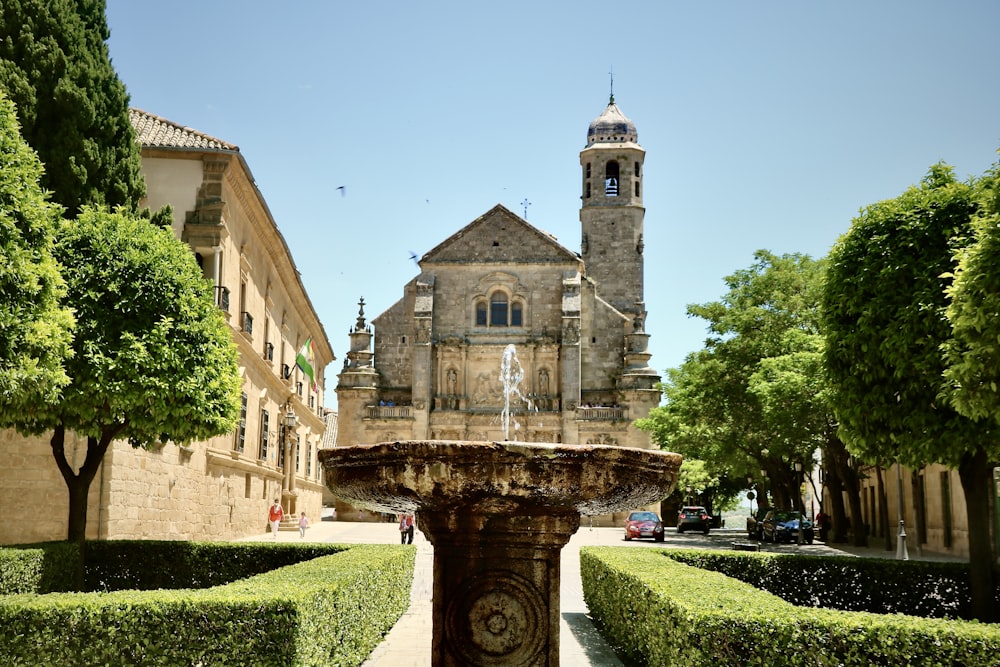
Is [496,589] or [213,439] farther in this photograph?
[213,439]

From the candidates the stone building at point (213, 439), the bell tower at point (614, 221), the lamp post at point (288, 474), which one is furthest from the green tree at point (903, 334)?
the bell tower at point (614, 221)

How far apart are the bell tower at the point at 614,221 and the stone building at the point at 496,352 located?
3.26 m

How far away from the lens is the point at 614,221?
6022cm

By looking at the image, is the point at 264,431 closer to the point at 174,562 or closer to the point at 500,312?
the point at 174,562

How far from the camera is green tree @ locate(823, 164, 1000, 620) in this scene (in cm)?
1373

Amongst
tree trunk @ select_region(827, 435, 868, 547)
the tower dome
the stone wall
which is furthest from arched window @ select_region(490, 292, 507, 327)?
the stone wall

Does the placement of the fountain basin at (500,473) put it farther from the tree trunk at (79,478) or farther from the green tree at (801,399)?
the green tree at (801,399)

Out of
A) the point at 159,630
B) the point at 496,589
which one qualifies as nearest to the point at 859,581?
the point at 496,589

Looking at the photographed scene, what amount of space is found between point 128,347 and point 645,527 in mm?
25943

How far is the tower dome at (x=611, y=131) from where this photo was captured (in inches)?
2420

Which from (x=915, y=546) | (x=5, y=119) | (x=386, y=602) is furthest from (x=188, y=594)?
(x=915, y=546)

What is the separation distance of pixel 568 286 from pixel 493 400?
7.27m

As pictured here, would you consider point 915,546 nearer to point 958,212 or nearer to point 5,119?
point 958,212

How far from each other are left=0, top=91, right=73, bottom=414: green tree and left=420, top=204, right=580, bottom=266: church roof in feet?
140
